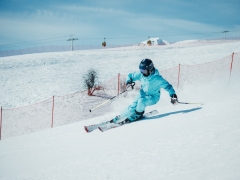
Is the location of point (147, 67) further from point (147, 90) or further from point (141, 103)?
point (141, 103)

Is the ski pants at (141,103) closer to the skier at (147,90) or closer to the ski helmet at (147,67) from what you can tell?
the skier at (147,90)

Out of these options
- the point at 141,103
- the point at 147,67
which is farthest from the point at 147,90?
the point at 147,67

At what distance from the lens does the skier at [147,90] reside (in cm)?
464

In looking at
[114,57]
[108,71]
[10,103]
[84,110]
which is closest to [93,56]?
[114,57]

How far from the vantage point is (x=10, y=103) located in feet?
50.2

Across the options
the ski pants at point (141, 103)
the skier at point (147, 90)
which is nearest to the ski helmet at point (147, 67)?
the skier at point (147, 90)

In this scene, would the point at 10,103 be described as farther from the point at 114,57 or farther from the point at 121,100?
the point at 114,57

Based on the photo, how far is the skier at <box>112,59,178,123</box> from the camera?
4.64 metres

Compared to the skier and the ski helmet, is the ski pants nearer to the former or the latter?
the skier

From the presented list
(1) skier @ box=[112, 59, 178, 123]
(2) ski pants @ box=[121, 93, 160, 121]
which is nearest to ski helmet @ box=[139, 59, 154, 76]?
(1) skier @ box=[112, 59, 178, 123]

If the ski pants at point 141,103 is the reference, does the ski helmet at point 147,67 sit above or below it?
above

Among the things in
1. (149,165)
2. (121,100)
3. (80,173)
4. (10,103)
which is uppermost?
(149,165)

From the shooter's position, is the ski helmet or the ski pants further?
the ski pants

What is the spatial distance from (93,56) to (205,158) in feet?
93.4
